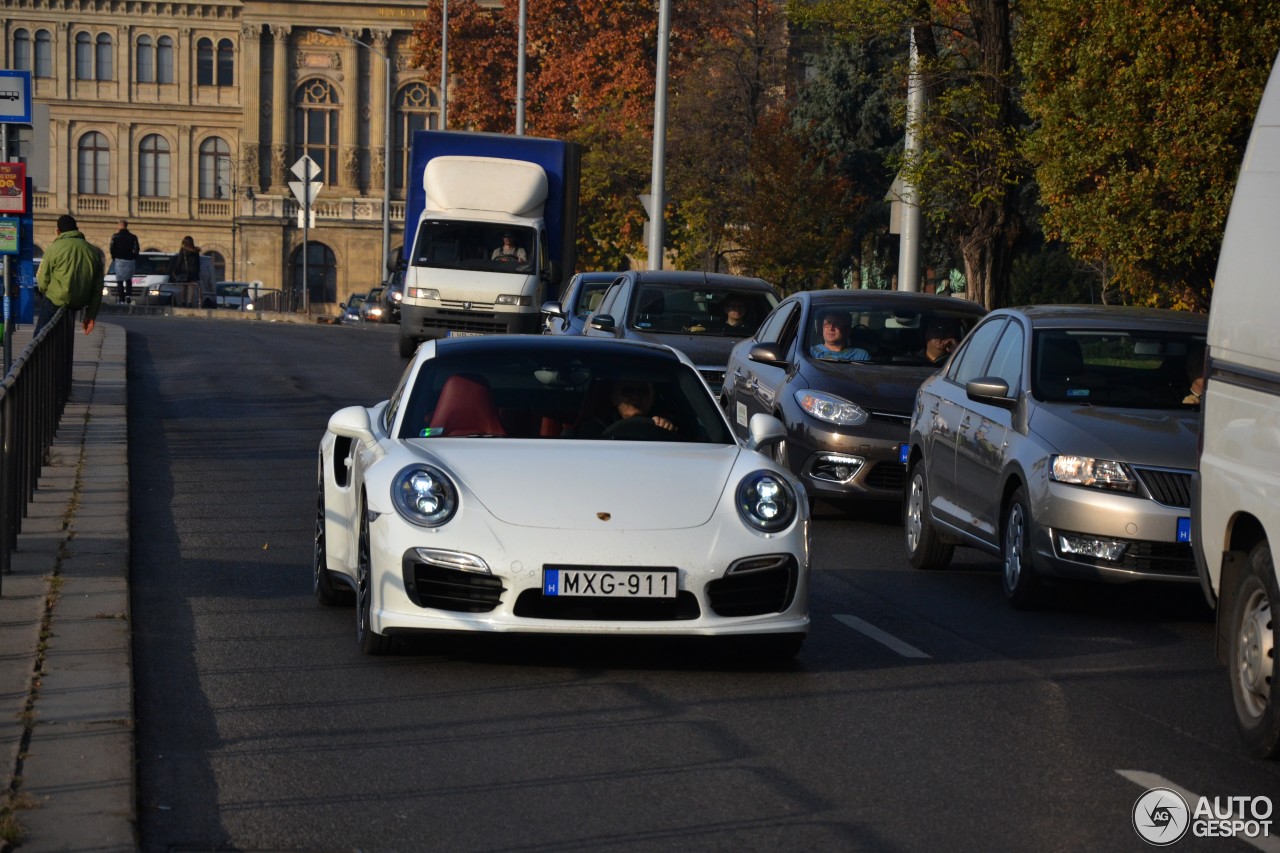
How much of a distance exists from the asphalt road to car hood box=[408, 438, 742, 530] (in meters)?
0.65

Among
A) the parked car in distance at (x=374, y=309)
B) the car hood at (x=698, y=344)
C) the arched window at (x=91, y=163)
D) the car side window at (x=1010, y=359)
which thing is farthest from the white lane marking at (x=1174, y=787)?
the arched window at (x=91, y=163)

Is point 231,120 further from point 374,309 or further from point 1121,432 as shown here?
point 1121,432

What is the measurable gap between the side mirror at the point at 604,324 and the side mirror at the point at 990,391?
9.32 meters

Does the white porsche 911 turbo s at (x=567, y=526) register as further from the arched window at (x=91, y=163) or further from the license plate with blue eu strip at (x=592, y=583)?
the arched window at (x=91, y=163)

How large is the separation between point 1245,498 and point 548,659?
2948mm

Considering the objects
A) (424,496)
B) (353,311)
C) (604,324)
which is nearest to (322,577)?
(424,496)

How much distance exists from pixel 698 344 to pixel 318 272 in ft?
283

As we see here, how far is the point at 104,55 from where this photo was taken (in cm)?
10425

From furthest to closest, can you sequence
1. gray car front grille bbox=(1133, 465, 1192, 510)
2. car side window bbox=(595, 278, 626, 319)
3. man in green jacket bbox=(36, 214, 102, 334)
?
1. man in green jacket bbox=(36, 214, 102, 334)
2. car side window bbox=(595, 278, 626, 319)
3. gray car front grille bbox=(1133, 465, 1192, 510)

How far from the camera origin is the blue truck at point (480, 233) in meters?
32.7

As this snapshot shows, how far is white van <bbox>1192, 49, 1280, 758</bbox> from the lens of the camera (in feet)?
22.9

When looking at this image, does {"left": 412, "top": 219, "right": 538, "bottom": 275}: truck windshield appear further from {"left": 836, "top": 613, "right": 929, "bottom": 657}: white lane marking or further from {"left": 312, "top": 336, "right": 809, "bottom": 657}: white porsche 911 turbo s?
{"left": 312, "top": 336, "right": 809, "bottom": 657}: white porsche 911 turbo s

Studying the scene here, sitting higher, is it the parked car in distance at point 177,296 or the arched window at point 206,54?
the arched window at point 206,54

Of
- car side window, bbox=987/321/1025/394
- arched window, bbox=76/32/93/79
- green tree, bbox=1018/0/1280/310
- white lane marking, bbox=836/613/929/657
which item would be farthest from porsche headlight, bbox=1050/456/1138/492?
arched window, bbox=76/32/93/79
